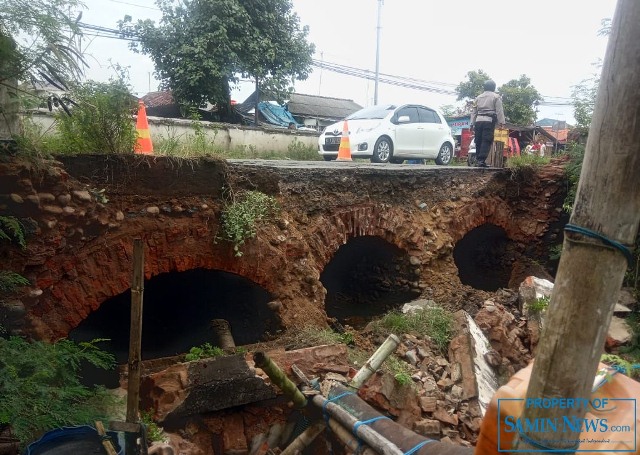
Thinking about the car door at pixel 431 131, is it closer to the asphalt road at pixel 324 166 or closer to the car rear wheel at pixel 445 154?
the car rear wheel at pixel 445 154

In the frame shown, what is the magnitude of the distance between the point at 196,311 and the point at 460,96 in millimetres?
22326

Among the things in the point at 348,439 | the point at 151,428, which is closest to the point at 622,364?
the point at 348,439

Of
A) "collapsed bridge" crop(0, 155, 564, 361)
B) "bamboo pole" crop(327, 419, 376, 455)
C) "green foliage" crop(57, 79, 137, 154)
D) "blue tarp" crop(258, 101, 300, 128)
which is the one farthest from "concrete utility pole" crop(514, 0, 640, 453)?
"blue tarp" crop(258, 101, 300, 128)

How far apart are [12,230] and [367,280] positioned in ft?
18.5

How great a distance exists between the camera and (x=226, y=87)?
14719 millimetres

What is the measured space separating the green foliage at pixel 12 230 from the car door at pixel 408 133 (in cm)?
876

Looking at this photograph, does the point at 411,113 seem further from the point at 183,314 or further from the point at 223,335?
the point at 223,335

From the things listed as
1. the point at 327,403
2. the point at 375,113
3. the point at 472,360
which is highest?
the point at 375,113

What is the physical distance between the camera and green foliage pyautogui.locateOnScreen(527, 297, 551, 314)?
266 inches

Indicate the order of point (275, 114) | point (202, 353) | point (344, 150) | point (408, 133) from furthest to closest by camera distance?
point (275, 114) < point (408, 133) < point (344, 150) < point (202, 353)

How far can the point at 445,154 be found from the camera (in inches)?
500

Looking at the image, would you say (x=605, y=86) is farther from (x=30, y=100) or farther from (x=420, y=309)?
(x=420, y=309)

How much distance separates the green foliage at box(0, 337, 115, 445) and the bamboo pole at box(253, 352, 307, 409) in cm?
112

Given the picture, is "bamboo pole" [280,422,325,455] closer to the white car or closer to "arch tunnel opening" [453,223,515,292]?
"arch tunnel opening" [453,223,515,292]
